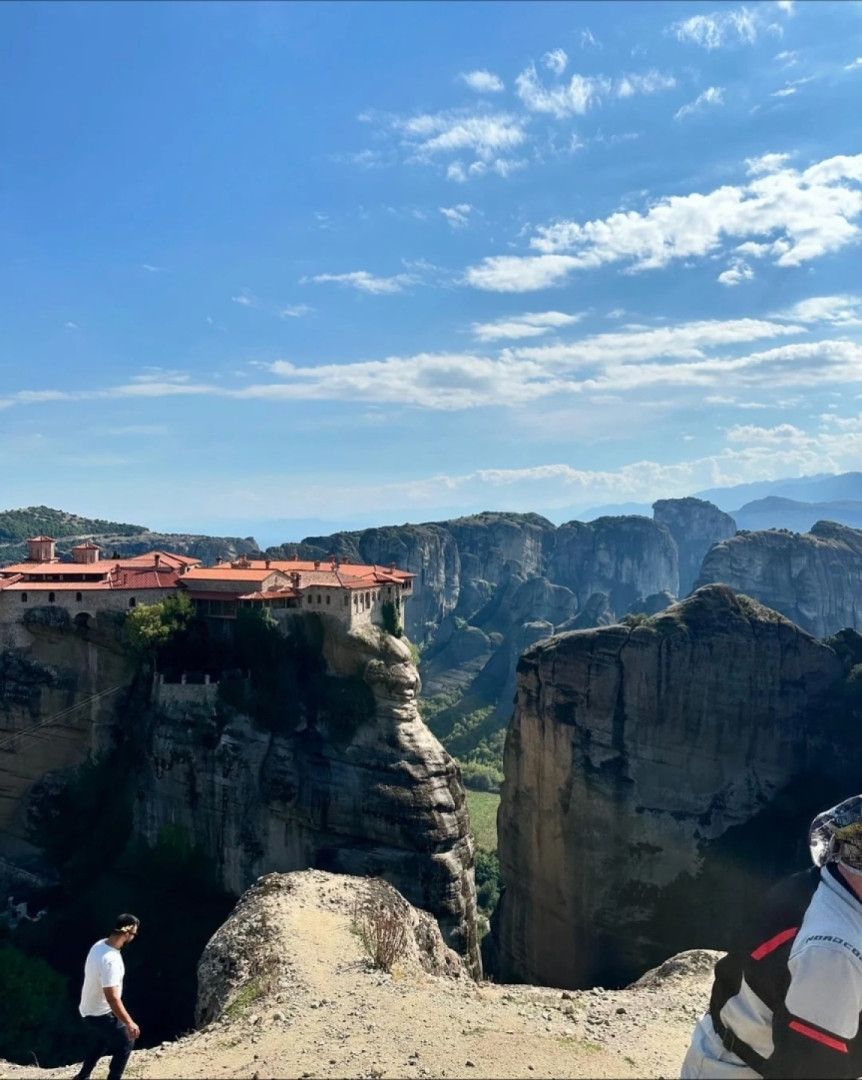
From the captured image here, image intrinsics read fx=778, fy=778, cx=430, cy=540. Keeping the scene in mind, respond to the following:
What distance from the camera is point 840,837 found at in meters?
4.93

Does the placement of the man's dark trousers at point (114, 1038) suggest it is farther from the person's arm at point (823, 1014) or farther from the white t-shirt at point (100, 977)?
the person's arm at point (823, 1014)

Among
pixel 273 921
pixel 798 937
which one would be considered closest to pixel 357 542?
pixel 273 921

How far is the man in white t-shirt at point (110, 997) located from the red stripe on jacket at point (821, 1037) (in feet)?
27.5

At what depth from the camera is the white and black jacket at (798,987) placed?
4340 mm

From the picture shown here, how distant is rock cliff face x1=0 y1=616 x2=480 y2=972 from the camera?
117 feet

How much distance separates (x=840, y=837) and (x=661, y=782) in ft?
138

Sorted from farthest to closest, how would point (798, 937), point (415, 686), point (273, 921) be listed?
point (415, 686), point (273, 921), point (798, 937)

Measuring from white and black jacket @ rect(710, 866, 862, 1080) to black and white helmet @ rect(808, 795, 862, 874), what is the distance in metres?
0.11

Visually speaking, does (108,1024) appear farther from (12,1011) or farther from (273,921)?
(12,1011)

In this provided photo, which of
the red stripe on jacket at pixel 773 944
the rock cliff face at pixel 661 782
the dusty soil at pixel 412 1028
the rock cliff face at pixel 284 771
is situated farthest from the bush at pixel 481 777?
the red stripe on jacket at pixel 773 944

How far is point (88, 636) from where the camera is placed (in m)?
38.7

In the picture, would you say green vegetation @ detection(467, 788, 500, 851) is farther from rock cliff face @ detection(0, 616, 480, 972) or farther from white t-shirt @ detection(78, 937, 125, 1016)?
white t-shirt @ detection(78, 937, 125, 1016)

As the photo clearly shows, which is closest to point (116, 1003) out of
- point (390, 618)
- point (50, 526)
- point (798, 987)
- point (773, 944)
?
point (773, 944)

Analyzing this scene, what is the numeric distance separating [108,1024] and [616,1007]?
26.5ft
